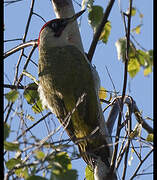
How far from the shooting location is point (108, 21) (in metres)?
3.48

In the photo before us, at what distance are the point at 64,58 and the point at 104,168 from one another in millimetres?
1508

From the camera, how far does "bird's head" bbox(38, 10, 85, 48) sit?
5030 mm

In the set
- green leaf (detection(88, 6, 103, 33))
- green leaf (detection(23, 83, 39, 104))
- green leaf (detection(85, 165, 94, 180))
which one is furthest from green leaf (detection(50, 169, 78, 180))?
green leaf (detection(23, 83, 39, 104))

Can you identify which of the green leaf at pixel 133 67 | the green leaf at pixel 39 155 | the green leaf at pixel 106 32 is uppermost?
the green leaf at pixel 106 32

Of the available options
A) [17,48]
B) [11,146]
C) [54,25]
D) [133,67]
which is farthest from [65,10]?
[11,146]

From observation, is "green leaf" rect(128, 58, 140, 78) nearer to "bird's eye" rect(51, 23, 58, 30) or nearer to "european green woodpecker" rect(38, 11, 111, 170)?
"european green woodpecker" rect(38, 11, 111, 170)

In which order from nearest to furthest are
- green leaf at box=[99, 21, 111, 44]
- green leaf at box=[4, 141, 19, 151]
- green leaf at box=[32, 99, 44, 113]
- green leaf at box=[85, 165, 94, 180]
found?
1. green leaf at box=[4, 141, 19, 151]
2. green leaf at box=[99, 21, 111, 44]
3. green leaf at box=[85, 165, 94, 180]
4. green leaf at box=[32, 99, 44, 113]

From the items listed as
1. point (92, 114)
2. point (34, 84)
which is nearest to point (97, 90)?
point (92, 114)

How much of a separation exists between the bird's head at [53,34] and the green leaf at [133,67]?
201 cm

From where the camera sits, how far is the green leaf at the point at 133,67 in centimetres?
296

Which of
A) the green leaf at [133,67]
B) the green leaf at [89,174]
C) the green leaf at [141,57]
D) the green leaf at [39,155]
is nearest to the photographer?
the green leaf at [39,155]

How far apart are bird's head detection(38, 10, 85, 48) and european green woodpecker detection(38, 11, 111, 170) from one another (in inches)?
2.2

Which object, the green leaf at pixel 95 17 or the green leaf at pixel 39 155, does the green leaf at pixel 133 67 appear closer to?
the green leaf at pixel 95 17

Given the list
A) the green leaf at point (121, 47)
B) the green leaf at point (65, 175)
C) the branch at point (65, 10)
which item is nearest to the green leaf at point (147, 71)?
the green leaf at point (121, 47)
